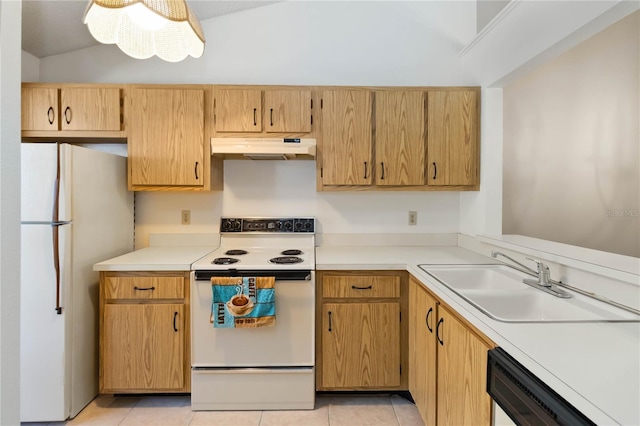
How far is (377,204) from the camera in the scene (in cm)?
271

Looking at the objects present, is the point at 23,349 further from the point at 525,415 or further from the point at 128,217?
the point at 525,415

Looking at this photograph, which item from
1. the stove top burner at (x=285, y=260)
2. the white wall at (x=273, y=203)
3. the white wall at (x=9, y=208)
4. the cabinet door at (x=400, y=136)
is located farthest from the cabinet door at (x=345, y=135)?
the white wall at (x=9, y=208)

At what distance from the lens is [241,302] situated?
76.4 inches

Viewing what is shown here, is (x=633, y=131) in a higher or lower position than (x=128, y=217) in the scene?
higher

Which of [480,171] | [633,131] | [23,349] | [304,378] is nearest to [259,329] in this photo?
[304,378]

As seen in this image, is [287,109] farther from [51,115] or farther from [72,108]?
[51,115]

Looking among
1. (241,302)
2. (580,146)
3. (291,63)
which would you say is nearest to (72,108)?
Result: (291,63)

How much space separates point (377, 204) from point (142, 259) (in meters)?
1.78

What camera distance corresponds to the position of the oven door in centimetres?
201

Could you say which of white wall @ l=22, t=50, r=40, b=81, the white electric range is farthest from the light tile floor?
white wall @ l=22, t=50, r=40, b=81

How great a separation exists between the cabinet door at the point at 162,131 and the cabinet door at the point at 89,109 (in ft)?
0.45

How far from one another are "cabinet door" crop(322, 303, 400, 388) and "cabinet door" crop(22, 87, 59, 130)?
7.65 ft

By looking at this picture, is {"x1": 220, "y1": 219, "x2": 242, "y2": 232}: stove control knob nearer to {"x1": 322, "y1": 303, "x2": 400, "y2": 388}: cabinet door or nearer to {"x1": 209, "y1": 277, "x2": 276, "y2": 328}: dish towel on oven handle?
{"x1": 209, "y1": 277, "x2": 276, "y2": 328}: dish towel on oven handle

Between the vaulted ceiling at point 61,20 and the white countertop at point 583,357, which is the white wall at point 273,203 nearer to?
the vaulted ceiling at point 61,20
